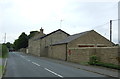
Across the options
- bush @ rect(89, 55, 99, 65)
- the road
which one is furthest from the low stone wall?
the road

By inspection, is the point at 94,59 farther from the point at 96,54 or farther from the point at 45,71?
the point at 45,71

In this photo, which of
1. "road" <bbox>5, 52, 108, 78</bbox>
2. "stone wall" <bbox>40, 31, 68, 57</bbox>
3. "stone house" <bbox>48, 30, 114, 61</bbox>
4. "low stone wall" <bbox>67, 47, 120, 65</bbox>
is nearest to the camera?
"road" <bbox>5, 52, 108, 78</bbox>

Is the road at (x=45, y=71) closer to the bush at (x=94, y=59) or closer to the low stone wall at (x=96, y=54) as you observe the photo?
the bush at (x=94, y=59)

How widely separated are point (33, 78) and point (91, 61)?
531 inches

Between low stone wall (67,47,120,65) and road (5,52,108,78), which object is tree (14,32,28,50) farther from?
road (5,52,108,78)

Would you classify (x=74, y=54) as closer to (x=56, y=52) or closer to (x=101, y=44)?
(x=101, y=44)

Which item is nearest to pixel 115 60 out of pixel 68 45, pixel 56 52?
pixel 68 45

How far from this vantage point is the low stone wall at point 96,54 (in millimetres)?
22906

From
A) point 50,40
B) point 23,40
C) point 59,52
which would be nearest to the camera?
point 59,52

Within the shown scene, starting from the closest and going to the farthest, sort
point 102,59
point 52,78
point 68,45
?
1. point 52,78
2. point 102,59
3. point 68,45

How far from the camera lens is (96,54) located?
92.1ft

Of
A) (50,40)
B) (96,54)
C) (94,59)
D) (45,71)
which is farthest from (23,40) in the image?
(45,71)

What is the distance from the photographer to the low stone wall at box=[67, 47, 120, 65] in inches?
902

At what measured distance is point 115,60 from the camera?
73.4 feet
